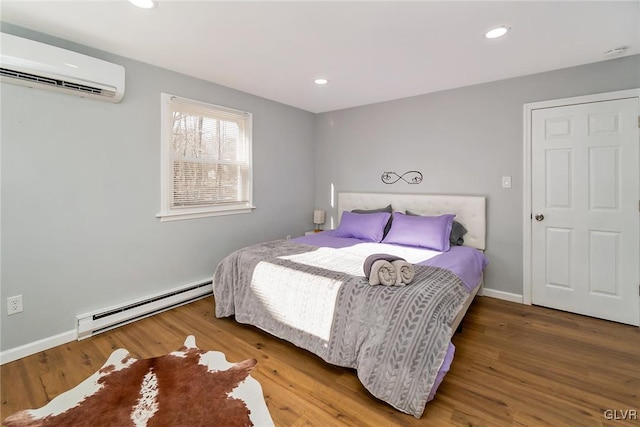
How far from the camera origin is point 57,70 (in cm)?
210

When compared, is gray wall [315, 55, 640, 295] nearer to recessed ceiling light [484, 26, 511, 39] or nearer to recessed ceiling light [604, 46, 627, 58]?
recessed ceiling light [604, 46, 627, 58]

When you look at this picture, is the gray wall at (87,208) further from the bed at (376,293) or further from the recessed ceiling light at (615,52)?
the recessed ceiling light at (615,52)

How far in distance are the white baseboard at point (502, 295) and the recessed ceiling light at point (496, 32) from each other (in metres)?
2.52

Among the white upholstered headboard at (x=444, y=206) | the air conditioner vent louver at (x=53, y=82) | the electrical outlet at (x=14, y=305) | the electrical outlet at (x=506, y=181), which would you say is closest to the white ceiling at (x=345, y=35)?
the air conditioner vent louver at (x=53, y=82)

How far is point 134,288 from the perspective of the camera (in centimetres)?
276

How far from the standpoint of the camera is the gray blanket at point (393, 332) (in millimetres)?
1616

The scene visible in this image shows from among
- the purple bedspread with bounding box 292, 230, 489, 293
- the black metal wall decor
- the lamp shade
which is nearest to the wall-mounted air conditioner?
the purple bedspread with bounding box 292, 230, 489, 293

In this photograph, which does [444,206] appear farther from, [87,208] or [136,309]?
[87,208]

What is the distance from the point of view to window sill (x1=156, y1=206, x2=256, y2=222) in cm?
293

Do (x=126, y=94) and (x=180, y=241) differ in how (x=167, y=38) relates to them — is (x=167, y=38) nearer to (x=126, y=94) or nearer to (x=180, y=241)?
(x=126, y=94)

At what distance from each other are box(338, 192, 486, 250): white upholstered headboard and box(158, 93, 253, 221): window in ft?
5.45

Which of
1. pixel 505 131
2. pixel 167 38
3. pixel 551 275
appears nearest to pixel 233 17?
pixel 167 38

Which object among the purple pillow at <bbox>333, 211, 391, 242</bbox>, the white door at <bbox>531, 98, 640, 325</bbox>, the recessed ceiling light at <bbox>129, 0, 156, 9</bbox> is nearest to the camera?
the recessed ceiling light at <bbox>129, 0, 156, 9</bbox>

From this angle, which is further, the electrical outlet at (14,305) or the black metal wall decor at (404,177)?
the black metal wall decor at (404,177)
